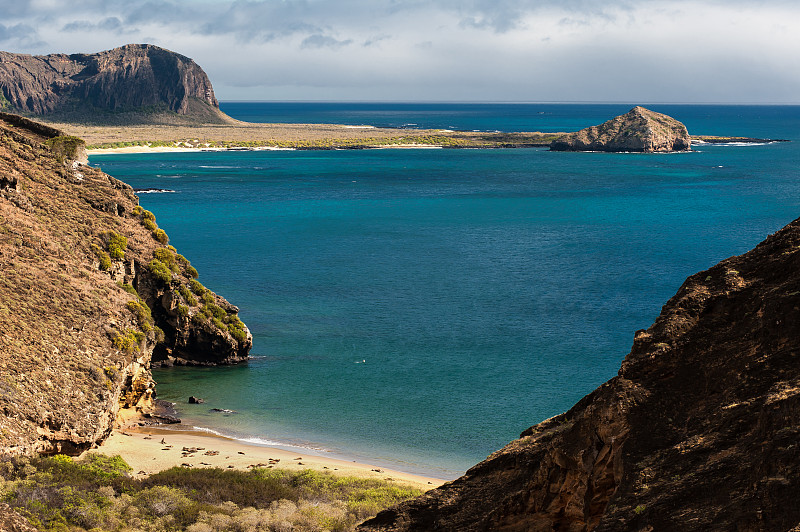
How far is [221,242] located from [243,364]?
44.2m

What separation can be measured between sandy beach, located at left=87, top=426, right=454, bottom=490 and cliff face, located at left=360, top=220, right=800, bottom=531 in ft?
54.1

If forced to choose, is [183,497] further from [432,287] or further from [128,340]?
[432,287]

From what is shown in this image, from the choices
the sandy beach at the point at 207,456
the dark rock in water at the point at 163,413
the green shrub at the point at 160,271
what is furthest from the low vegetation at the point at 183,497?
the green shrub at the point at 160,271

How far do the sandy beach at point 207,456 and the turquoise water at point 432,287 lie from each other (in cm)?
201

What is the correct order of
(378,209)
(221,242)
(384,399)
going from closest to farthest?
1. (384,399)
2. (221,242)
3. (378,209)

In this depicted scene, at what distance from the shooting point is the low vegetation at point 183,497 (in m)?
24.8

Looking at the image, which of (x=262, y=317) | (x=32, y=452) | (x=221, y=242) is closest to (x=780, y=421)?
(x=32, y=452)

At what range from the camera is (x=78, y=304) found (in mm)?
37219

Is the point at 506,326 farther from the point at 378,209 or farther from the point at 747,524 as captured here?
the point at 378,209

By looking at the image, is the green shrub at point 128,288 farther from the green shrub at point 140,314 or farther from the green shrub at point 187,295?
the green shrub at point 187,295

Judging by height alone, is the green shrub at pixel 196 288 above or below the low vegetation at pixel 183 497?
above

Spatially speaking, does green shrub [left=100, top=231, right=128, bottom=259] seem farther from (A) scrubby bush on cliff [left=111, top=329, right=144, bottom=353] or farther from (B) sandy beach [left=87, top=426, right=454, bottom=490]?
(B) sandy beach [left=87, top=426, right=454, bottom=490]

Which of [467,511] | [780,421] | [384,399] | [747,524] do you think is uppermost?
[780,421]

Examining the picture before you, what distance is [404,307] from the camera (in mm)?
63531
